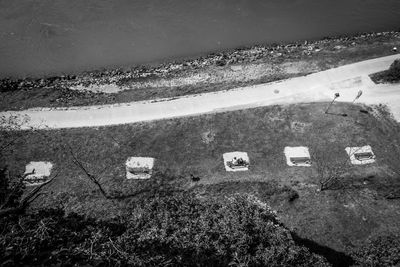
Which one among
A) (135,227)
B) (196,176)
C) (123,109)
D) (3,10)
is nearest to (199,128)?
(196,176)

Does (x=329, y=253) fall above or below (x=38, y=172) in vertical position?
below

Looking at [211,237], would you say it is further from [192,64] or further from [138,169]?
[192,64]

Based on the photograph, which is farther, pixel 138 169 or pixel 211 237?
pixel 138 169

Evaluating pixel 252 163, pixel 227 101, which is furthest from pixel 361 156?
pixel 227 101

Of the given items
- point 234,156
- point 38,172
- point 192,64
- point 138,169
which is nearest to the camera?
point 138,169

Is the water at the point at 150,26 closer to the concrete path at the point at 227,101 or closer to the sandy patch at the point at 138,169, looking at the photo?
the concrete path at the point at 227,101

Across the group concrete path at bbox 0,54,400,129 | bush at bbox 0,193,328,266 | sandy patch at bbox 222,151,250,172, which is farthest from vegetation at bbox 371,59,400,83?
bush at bbox 0,193,328,266

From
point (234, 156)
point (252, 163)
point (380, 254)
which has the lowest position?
point (252, 163)

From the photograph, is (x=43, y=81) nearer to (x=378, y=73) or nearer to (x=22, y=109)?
(x=22, y=109)
